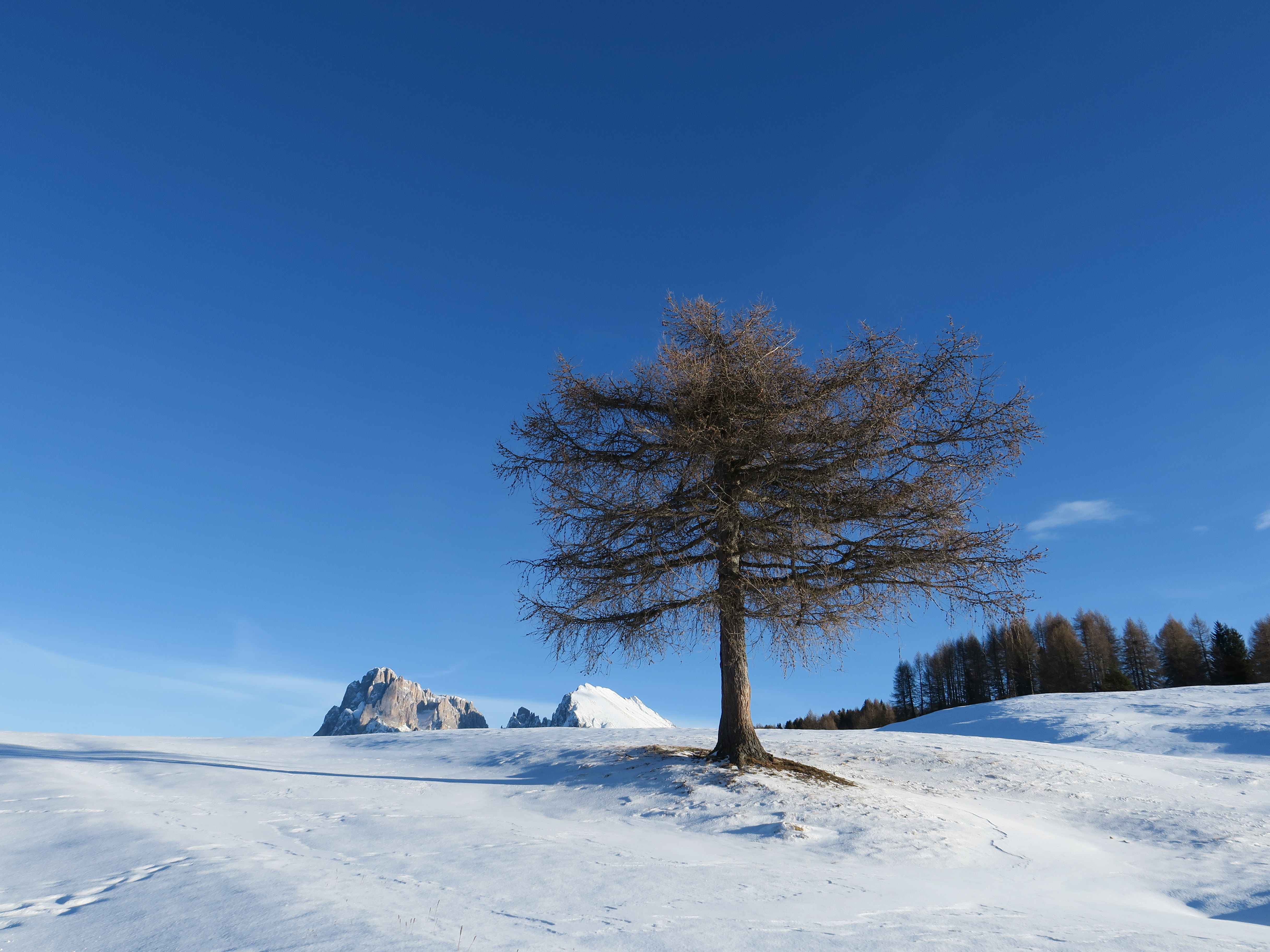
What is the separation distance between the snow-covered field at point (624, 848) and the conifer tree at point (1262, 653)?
5096cm

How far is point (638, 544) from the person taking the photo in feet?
39.2

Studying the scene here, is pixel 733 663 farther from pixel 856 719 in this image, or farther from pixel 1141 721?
pixel 856 719

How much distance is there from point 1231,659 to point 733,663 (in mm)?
58583

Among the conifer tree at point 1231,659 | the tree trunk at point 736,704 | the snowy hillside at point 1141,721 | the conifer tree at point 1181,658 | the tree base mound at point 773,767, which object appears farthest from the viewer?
the conifer tree at point 1181,658

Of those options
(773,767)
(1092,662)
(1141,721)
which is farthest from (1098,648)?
(773,767)

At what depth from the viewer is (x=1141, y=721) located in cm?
2223

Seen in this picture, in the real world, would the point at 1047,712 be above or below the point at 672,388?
below

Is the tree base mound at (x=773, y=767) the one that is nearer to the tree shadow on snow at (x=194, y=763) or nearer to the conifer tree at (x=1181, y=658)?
the tree shadow on snow at (x=194, y=763)

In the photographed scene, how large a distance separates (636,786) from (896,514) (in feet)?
20.0

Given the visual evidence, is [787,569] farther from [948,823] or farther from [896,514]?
[948,823]

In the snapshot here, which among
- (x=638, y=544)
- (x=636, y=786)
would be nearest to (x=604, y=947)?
(x=636, y=786)

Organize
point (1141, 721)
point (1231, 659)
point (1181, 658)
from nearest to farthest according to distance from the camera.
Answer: point (1141, 721)
point (1231, 659)
point (1181, 658)

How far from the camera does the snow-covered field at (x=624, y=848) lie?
15.4 feet

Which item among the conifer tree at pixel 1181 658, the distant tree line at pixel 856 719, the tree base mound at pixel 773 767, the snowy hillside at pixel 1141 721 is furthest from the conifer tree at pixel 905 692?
the tree base mound at pixel 773 767
